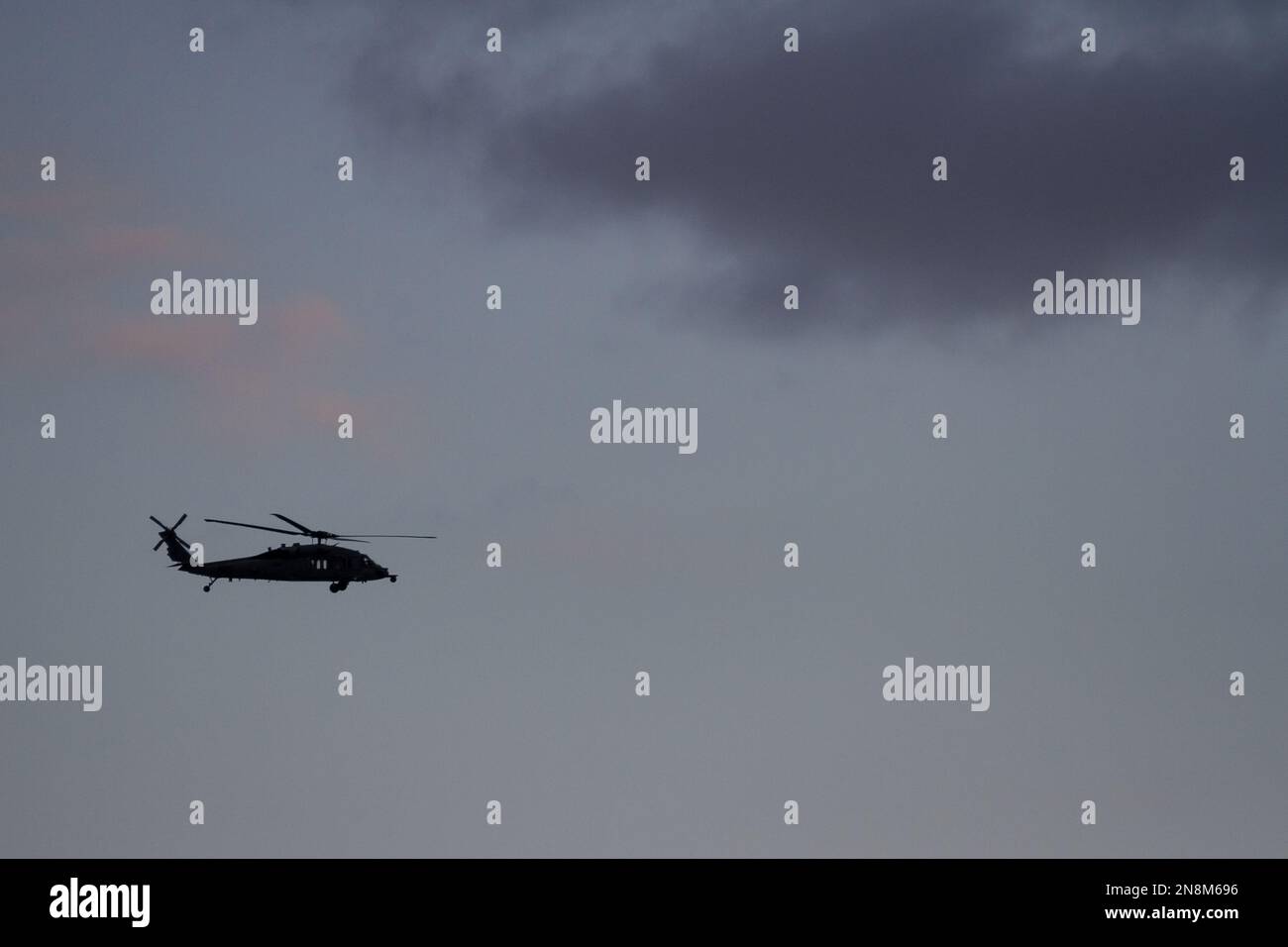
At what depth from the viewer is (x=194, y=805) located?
14025cm

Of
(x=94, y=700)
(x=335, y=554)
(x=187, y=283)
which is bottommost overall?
(x=94, y=700)
